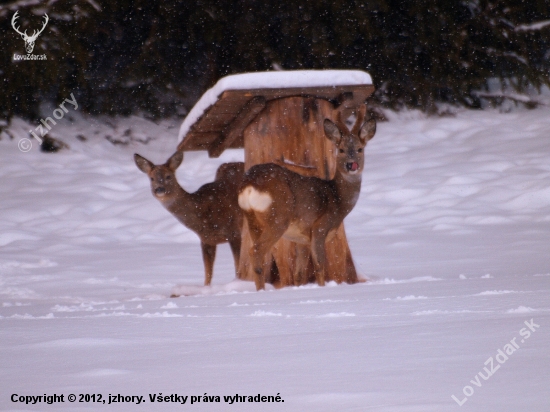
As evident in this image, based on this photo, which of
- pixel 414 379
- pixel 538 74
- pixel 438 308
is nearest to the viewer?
pixel 414 379

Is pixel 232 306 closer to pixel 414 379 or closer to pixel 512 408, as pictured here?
pixel 414 379

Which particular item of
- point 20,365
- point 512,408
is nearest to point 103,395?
point 20,365

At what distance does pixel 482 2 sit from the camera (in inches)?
573

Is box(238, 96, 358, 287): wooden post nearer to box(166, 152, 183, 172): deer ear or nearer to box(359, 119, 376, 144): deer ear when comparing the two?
box(359, 119, 376, 144): deer ear

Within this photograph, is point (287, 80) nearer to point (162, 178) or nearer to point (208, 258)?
point (162, 178)

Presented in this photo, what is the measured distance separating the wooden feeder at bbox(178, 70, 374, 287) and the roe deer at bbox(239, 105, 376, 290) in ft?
Answer: 0.76

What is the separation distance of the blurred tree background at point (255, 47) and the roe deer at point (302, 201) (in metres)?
7.66

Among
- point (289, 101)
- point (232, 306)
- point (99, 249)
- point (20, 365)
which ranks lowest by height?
point (99, 249)

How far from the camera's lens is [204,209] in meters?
6.82

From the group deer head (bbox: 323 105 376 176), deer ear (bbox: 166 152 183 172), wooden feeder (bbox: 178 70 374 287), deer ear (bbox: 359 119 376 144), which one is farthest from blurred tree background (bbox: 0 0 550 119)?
deer head (bbox: 323 105 376 176)

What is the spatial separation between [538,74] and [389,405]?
43.0 feet

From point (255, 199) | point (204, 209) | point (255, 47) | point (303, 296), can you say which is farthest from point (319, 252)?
point (255, 47)

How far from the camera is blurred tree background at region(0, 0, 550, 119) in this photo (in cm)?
1333

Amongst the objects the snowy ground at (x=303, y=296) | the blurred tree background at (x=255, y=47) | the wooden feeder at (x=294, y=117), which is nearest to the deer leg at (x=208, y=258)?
the snowy ground at (x=303, y=296)
